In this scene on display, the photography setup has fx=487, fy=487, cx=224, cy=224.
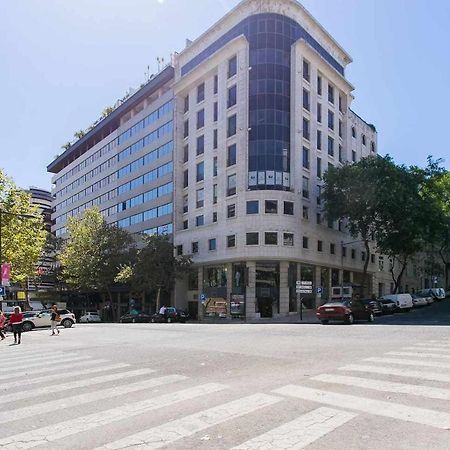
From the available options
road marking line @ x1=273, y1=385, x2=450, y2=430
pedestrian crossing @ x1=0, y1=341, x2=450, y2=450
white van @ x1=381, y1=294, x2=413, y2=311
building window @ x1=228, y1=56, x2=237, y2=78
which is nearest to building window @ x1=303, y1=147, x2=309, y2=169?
building window @ x1=228, y1=56, x2=237, y2=78

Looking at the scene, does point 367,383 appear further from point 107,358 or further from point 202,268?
point 202,268

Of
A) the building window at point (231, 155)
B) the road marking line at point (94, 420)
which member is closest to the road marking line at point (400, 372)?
the road marking line at point (94, 420)

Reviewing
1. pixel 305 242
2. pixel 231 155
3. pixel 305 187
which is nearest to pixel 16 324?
pixel 231 155

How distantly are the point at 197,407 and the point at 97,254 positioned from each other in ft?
164

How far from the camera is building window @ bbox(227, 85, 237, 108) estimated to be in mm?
48188

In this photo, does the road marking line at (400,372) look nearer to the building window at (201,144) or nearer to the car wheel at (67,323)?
the car wheel at (67,323)

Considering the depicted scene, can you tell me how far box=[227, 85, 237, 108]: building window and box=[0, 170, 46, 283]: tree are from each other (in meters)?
21.1

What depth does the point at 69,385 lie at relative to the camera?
29.3 feet

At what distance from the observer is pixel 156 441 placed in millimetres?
5410

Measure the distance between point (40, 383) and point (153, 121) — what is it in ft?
178

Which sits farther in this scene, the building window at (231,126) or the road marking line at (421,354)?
the building window at (231,126)

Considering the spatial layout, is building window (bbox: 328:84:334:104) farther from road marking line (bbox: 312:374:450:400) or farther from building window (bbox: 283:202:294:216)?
road marking line (bbox: 312:374:450:400)

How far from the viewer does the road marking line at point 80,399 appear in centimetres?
689

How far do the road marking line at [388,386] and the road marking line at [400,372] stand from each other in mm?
704
